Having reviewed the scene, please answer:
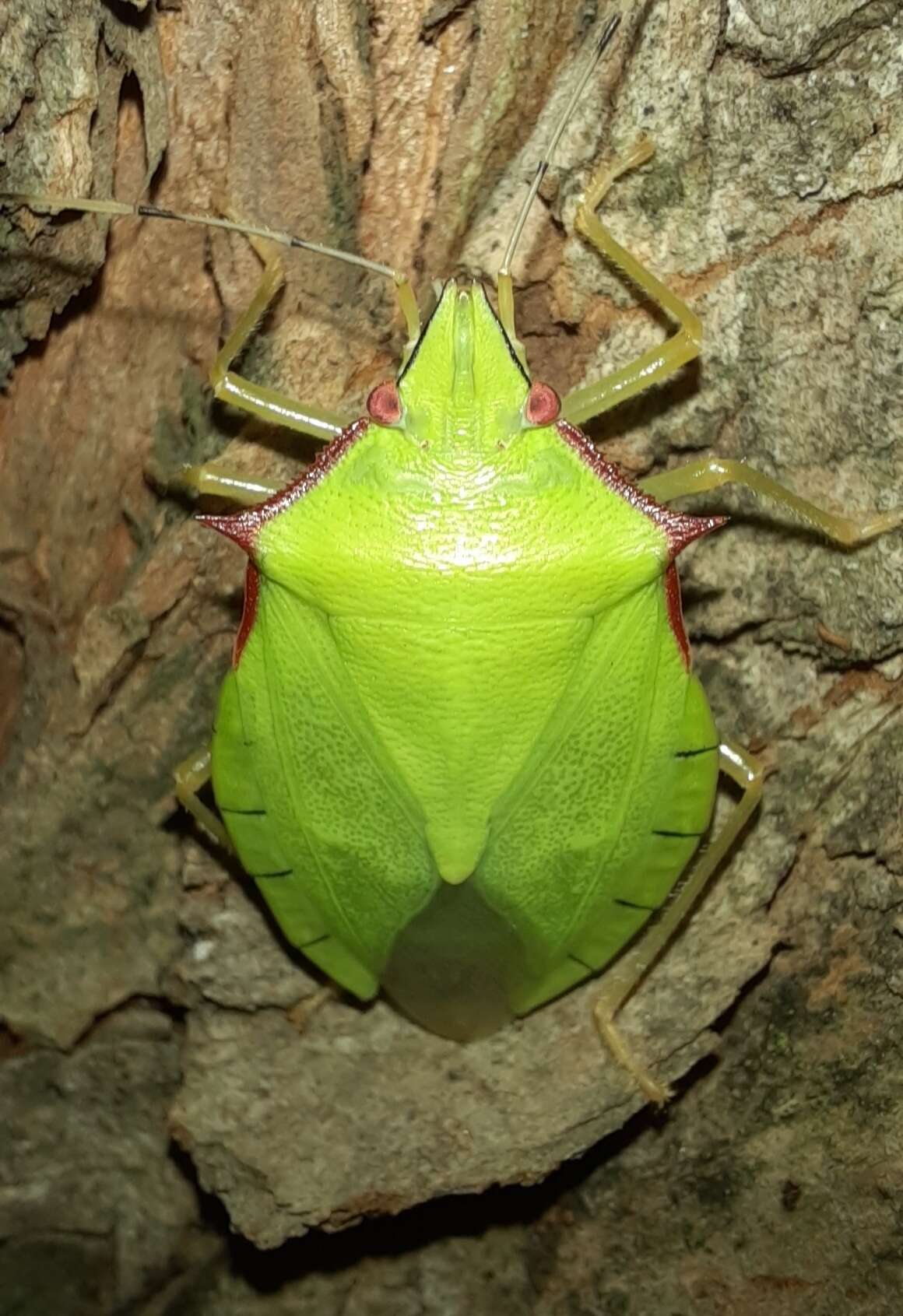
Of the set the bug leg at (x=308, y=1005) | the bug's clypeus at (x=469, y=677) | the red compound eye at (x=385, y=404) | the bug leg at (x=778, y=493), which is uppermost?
the bug leg at (x=778, y=493)

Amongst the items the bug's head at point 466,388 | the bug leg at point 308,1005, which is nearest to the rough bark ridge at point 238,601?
the bug leg at point 308,1005

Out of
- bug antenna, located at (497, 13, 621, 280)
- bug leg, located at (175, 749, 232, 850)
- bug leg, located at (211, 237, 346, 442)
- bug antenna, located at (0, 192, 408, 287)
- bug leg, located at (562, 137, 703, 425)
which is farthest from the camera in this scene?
bug leg, located at (175, 749, 232, 850)

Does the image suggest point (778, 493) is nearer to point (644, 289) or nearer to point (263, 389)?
point (644, 289)

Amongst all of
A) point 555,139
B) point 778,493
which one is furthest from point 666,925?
point 555,139

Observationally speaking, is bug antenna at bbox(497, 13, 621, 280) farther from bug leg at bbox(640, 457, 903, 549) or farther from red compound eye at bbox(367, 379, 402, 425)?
bug leg at bbox(640, 457, 903, 549)

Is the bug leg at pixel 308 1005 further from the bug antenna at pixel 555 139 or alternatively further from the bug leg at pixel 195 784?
the bug antenna at pixel 555 139

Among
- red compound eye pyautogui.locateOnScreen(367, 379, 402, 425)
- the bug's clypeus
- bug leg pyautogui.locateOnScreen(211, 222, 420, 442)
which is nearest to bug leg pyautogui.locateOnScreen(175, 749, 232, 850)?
the bug's clypeus
